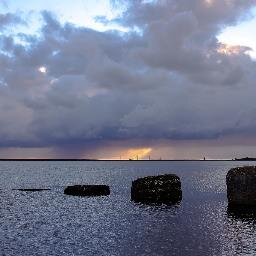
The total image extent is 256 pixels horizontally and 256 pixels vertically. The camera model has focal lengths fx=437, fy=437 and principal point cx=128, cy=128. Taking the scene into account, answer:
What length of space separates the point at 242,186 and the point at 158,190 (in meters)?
15.5

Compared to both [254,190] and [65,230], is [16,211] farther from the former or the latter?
[254,190]

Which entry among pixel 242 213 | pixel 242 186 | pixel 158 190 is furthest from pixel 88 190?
pixel 242 213

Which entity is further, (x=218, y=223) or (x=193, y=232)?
(x=218, y=223)

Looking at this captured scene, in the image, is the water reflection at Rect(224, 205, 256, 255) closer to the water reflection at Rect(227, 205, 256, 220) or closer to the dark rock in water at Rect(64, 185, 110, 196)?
the water reflection at Rect(227, 205, 256, 220)

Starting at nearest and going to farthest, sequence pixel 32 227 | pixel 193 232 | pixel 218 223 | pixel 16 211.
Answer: pixel 193 232 < pixel 32 227 < pixel 218 223 < pixel 16 211

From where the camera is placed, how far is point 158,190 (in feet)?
260

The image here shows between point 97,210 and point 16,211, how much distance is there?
1248 cm

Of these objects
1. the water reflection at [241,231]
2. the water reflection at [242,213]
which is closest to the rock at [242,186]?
the water reflection at [242,213]

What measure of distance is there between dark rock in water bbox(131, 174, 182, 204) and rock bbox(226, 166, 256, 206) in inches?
450

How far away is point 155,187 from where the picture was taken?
7956 cm

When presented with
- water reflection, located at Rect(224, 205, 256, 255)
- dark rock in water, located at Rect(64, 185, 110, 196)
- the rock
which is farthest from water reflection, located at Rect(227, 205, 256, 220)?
dark rock in water, located at Rect(64, 185, 110, 196)

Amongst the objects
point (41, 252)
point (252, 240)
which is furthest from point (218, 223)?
point (41, 252)

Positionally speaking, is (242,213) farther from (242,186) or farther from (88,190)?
(88,190)

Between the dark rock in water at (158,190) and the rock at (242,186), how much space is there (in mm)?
11422
